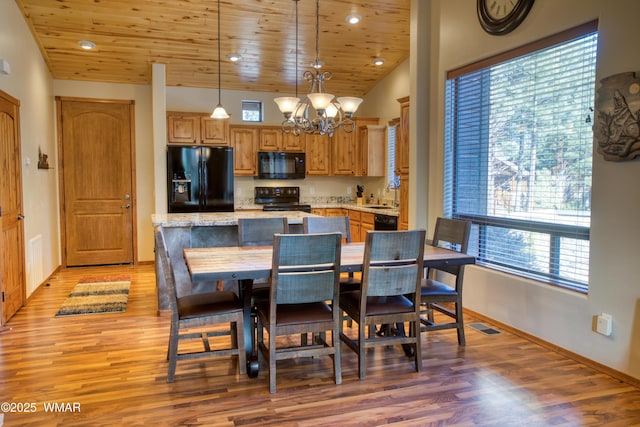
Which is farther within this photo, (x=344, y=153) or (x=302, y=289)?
(x=344, y=153)

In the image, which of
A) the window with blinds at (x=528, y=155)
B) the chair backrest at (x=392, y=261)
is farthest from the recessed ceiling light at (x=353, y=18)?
the chair backrest at (x=392, y=261)

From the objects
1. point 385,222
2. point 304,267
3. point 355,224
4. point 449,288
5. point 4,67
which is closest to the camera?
point 304,267

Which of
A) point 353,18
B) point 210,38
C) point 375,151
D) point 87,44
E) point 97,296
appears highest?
point 353,18

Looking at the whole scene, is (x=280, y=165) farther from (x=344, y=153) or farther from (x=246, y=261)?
(x=246, y=261)

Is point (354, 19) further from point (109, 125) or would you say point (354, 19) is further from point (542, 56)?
point (109, 125)

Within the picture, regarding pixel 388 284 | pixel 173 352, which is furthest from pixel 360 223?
pixel 173 352

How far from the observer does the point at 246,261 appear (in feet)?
9.20

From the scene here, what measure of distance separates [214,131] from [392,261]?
4487 millimetres

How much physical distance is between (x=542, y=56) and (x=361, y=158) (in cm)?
399

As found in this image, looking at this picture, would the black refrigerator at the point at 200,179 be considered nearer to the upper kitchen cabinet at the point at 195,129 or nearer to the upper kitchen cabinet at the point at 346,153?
the upper kitchen cabinet at the point at 195,129

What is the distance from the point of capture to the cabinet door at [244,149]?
6.79 metres

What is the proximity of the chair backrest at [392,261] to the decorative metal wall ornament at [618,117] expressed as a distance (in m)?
1.29

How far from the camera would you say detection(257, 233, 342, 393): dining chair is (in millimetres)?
2514

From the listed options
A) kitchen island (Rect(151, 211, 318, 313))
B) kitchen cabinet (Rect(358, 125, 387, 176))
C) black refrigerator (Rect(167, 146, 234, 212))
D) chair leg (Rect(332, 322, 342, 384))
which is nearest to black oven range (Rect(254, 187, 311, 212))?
black refrigerator (Rect(167, 146, 234, 212))
